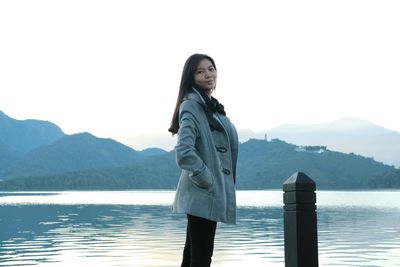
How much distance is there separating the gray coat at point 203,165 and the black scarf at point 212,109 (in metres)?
0.03

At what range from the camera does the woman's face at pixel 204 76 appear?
16.4 ft

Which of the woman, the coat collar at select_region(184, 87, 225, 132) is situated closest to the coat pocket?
the woman

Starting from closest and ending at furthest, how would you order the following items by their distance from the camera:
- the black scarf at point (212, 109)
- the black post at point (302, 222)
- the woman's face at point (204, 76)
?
the black scarf at point (212, 109), the woman's face at point (204, 76), the black post at point (302, 222)

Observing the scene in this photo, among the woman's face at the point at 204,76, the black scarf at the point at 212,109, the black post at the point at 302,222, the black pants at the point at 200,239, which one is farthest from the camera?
the black post at the point at 302,222

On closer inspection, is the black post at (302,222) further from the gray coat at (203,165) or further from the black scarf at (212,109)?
the black scarf at (212,109)

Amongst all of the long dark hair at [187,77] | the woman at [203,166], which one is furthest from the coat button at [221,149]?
the long dark hair at [187,77]

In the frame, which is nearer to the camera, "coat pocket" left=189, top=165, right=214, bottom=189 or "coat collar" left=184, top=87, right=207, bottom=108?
"coat pocket" left=189, top=165, right=214, bottom=189

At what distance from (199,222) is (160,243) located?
24.2 metres

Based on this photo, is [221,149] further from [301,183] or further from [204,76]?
[301,183]

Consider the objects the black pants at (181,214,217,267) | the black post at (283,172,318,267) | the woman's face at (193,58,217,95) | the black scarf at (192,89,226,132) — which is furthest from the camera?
the black post at (283,172,318,267)

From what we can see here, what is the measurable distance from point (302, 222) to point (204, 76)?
1.58m

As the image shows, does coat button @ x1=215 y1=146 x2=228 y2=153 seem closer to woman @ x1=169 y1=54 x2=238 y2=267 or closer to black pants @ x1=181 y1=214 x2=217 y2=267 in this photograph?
woman @ x1=169 y1=54 x2=238 y2=267

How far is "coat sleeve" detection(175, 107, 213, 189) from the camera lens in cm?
457

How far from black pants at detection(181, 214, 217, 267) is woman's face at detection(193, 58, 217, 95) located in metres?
0.99
